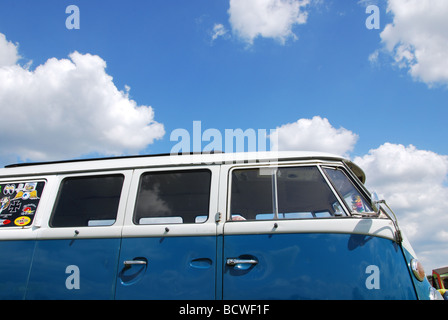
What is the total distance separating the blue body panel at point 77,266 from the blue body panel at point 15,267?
11cm

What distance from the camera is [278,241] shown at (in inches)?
149

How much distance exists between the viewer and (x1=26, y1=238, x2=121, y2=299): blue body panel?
4.03 metres

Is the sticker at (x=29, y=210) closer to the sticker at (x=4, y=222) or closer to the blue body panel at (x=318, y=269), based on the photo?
the sticker at (x=4, y=222)

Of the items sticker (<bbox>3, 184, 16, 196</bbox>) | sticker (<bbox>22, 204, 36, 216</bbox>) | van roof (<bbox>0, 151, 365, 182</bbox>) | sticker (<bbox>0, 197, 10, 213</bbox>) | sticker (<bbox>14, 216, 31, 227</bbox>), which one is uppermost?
van roof (<bbox>0, 151, 365, 182</bbox>)

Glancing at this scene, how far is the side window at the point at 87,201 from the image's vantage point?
15.0ft

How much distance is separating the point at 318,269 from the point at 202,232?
1.39m

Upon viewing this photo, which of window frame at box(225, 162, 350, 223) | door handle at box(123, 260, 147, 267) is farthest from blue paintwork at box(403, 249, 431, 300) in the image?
door handle at box(123, 260, 147, 267)

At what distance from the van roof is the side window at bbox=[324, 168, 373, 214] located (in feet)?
0.77

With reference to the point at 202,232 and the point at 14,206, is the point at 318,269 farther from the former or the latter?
the point at 14,206

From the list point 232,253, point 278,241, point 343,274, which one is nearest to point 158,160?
point 232,253

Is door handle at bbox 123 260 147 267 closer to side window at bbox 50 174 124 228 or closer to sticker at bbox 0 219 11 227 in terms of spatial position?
side window at bbox 50 174 124 228

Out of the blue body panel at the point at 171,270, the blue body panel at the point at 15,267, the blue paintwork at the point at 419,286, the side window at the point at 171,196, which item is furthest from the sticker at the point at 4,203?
the blue paintwork at the point at 419,286

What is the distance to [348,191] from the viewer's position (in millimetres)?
4301

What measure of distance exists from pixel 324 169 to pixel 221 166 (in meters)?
1.36
